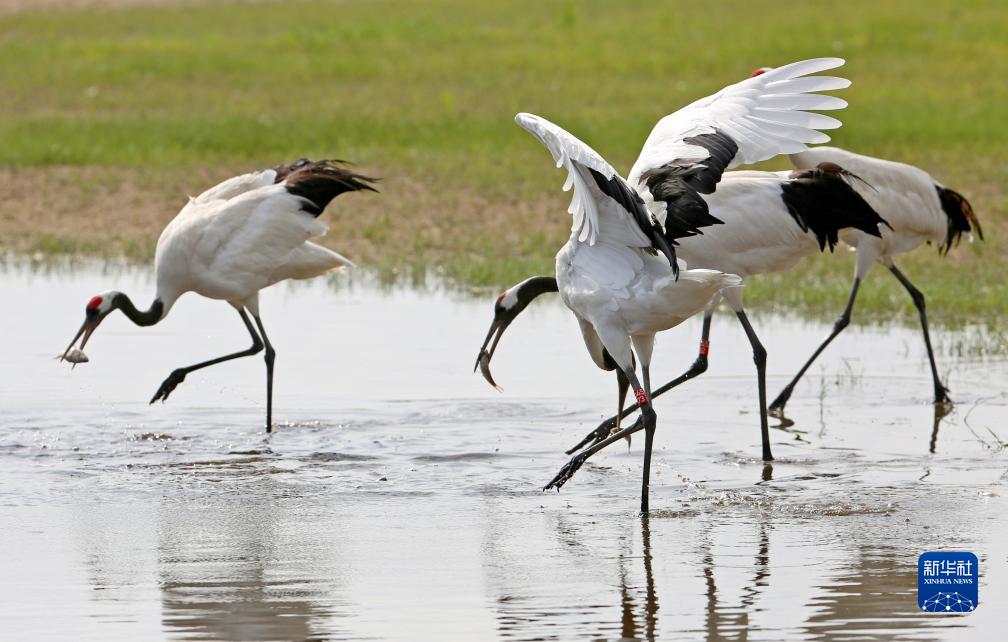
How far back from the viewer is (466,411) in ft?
25.0

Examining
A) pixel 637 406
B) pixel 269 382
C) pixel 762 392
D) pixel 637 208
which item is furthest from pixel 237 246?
pixel 637 208

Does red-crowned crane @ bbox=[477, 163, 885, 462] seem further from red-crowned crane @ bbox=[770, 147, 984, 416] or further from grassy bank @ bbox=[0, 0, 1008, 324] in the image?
grassy bank @ bbox=[0, 0, 1008, 324]

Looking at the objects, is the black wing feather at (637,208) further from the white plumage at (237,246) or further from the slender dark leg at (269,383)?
the white plumage at (237,246)

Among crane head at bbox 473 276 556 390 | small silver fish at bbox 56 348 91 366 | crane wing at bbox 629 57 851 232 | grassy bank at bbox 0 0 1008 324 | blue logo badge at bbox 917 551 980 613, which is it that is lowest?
blue logo badge at bbox 917 551 980 613

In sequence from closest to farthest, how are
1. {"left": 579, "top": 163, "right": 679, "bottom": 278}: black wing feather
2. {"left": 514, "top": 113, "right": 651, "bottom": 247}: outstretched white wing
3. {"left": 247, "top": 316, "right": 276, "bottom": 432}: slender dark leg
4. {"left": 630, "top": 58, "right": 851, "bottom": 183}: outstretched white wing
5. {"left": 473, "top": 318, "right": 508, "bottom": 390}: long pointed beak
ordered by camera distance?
{"left": 514, "top": 113, "right": 651, "bottom": 247}: outstretched white wing
{"left": 579, "top": 163, "right": 679, "bottom": 278}: black wing feather
{"left": 630, "top": 58, "right": 851, "bottom": 183}: outstretched white wing
{"left": 473, "top": 318, "right": 508, "bottom": 390}: long pointed beak
{"left": 247, "top": 316, "right": 276, "bottom": 432}: slender dark leg

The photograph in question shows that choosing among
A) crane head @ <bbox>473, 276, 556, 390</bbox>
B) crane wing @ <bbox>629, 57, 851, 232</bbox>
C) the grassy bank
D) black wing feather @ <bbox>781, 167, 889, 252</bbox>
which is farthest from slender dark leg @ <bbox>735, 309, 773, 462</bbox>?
the grassy bank

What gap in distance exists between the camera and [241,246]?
7.91 meters

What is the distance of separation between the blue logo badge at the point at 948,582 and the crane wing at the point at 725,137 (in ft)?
4.79

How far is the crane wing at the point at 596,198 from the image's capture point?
539 cm

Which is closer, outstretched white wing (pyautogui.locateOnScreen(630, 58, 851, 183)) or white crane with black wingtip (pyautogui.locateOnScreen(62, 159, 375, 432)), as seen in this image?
outstretched white wing (pyautogui.locateOnScreen(630, 58, 851, 183))

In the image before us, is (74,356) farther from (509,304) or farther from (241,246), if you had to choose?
(509,304)

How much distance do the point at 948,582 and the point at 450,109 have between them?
12.4 metres

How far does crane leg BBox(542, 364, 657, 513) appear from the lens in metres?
6.00

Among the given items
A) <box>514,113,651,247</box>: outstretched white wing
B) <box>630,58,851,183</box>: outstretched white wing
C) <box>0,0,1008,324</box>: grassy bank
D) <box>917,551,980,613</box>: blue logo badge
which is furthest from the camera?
<box>0,0,1008,324</box>: grassy bank
